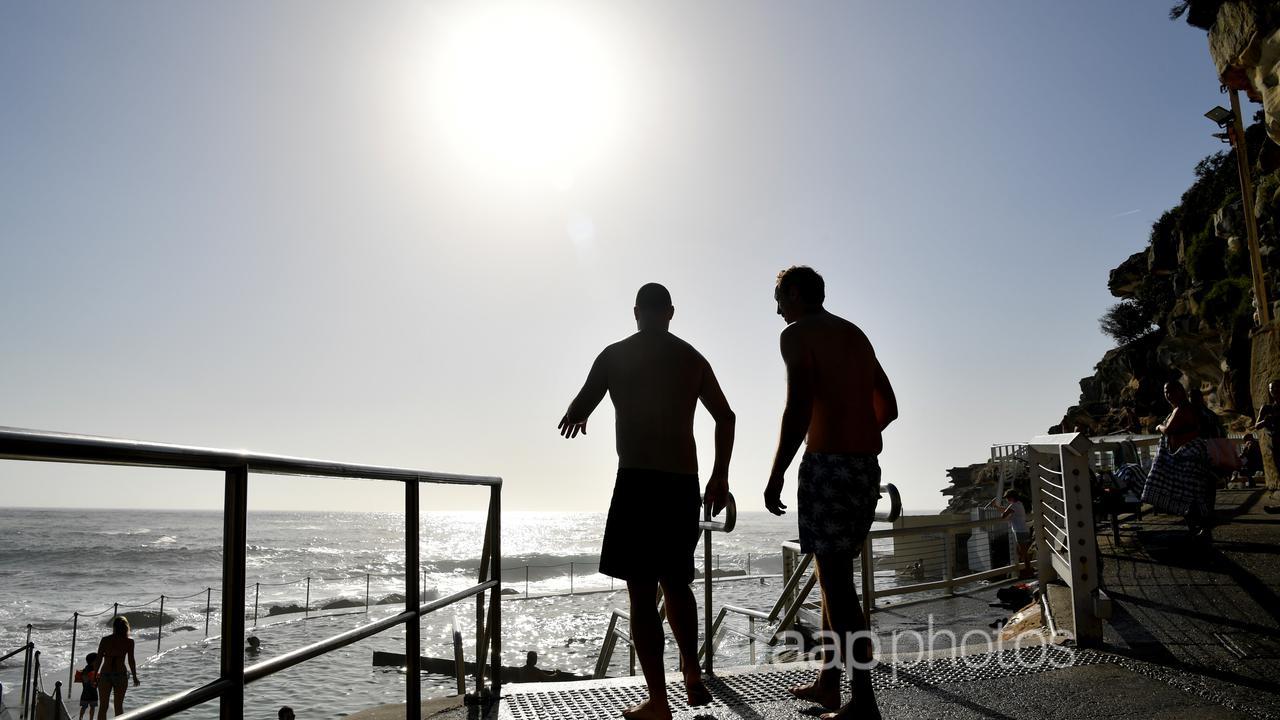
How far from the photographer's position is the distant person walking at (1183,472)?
675cm

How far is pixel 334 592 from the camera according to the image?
123 ft

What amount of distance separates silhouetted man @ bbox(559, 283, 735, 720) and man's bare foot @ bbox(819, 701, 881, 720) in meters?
0.53

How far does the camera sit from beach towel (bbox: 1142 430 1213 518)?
6.78m

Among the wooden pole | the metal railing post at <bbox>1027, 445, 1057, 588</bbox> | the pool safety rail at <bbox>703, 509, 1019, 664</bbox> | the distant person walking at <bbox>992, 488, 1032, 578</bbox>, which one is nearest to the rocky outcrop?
the wooden pole

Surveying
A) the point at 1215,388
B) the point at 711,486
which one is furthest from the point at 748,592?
the point at 711,486

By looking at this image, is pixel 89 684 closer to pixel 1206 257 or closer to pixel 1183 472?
pixel 1183 472

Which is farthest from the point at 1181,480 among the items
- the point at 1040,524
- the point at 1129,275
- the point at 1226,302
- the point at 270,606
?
the point at 1129,275

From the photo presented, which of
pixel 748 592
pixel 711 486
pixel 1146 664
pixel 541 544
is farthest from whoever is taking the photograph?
pixel 541 544

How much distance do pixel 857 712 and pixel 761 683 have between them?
88cm

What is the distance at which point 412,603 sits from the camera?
9.25ft

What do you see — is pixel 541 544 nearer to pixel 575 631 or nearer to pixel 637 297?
pixel 575 631

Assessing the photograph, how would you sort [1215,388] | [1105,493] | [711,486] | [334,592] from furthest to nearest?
[334,592] → [1215,388] → [1105,493] → [711,486]

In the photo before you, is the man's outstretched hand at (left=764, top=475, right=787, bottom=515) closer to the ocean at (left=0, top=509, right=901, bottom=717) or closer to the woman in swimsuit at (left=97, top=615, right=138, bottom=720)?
the ocean at (left=0, top=509, right=901, bottom=717)

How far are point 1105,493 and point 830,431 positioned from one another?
5879 millimetres
